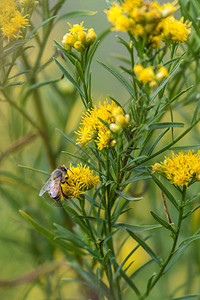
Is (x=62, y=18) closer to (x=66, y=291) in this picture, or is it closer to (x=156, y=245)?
(x=156, y=245)

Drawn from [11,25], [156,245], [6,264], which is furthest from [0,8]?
[6,264]

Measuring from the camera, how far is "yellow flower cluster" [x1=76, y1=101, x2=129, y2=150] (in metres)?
0.52

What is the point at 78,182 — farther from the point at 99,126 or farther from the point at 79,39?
the point at 79,39

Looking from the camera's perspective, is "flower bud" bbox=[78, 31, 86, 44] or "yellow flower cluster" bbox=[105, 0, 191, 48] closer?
"yellow flower cluster" bbox=[105, 0, 191, 48]

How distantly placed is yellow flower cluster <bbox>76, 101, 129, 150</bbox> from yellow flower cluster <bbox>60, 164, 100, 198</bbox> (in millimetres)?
57

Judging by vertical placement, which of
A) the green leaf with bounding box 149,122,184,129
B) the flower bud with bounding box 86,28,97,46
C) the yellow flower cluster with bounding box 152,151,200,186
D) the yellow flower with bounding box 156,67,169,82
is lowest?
the yellow flower cluster with bounding box 152,151,200,186

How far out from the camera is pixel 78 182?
624 millimetres

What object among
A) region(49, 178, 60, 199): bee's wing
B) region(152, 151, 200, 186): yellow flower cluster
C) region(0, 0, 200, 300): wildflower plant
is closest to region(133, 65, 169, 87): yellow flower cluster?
region(0, 0, 200, 300): wildflower plant

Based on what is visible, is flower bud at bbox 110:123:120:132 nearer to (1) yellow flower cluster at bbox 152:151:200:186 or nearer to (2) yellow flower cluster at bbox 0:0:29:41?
(1) yellow flower cluster at bbox 152:151:200:186

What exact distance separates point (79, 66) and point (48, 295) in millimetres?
694

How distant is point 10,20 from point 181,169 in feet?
1.22

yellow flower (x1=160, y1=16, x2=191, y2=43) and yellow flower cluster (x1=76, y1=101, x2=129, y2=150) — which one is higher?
yellow flower (x1=160, y1=16, x2=191, y2=43)

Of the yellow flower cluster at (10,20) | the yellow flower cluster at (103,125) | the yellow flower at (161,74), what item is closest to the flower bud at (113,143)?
the yellow flower cluster at (103,125)

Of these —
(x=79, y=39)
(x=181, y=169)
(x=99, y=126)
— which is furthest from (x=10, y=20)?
(x=181, y=169)
